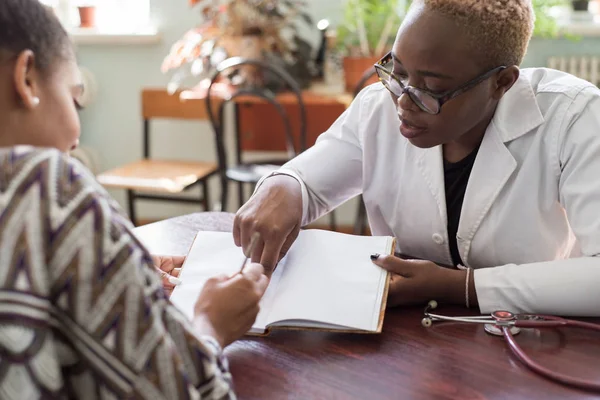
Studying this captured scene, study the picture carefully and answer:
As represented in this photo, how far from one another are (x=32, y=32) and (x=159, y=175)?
8.06 feet

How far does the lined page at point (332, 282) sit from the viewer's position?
0.93 m

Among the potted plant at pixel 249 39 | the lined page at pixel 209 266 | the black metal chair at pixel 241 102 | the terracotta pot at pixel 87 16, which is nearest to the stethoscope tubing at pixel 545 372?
the lined page at pixel 209 266

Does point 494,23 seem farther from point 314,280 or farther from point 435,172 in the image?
point 314,280

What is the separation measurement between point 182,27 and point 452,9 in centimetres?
273

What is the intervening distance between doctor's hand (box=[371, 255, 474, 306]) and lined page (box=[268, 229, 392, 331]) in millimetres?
22

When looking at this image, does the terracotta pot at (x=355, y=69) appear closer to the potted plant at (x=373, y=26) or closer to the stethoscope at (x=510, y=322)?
the potted plant at (x=373, y=26)

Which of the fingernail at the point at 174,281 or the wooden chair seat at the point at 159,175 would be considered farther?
the wooden chair seat at the point at 159,175

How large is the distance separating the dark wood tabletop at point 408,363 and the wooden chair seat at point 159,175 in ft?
6.63

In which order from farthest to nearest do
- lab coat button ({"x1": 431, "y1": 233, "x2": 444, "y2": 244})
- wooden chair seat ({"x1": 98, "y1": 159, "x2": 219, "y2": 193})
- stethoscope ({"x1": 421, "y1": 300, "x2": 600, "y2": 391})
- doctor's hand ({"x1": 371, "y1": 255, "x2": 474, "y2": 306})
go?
wooden chair seat ({"x1": 98, "y1": 159, "x2": 219, "y2": 193}), lab coat button ({"x1": 431, "y1": 233, "x2": 444, "y2": 244}), doctor's hand ({"x1": 371, "y1": 255, "x2": 474, "y2": 306}), stethoscope ({"x1": 421, "y1": 300, "x2": 600, "y2": 391})

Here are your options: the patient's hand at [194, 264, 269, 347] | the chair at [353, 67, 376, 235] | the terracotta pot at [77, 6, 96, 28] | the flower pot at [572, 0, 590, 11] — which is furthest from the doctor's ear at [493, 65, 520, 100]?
the terracotta pot at [77, 6, 96, 28]

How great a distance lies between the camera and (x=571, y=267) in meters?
1.02

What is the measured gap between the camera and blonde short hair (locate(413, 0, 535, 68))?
1064mm

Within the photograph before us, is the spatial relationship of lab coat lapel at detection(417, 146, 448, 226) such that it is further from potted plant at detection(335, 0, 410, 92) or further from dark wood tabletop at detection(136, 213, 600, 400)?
potted plant at detection(335, 0, 410, 92)

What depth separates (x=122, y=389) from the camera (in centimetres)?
56
